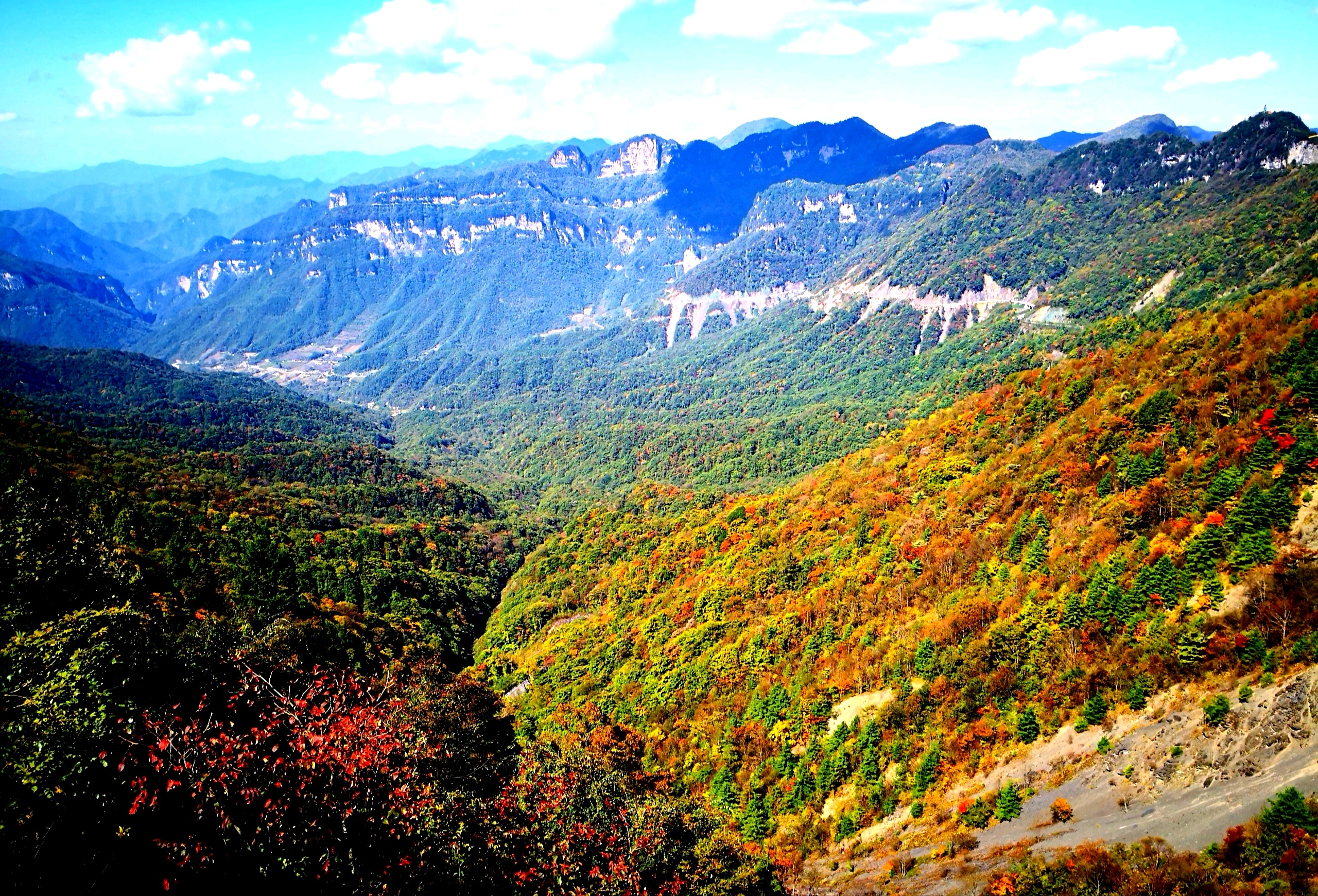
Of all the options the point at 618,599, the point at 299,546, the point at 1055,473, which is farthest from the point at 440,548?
the point at 1055,473

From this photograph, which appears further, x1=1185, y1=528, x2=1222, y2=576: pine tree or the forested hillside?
x1=1185, y1=528, x2=1222, y2=576: pine tree

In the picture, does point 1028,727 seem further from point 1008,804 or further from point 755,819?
point 755,819

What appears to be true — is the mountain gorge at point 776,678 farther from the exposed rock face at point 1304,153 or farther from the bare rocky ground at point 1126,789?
the exposed rock face at point 1304,153

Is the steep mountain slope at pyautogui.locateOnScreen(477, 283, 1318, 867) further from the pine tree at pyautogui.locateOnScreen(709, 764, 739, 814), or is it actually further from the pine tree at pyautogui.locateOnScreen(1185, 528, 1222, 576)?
the pine tree at pyautogui.locateOnScreen(709, 764, 739, 814)

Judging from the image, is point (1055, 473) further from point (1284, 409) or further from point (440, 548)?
point (440, 548)

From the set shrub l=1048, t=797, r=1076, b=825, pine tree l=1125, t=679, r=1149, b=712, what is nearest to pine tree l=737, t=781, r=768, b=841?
shrub l=1048, t=797, r=1076, b=825
